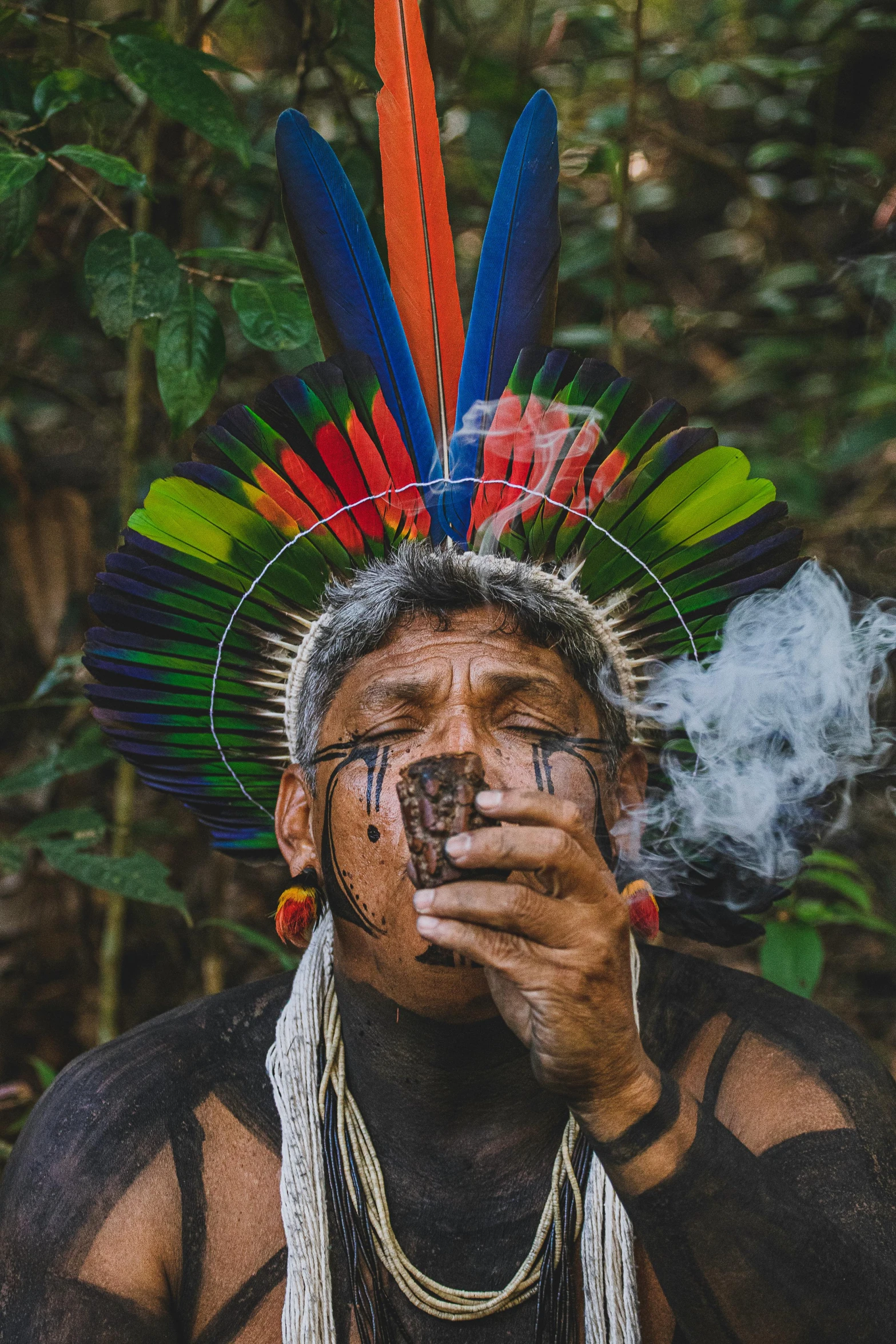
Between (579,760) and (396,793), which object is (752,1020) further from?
(396,793)

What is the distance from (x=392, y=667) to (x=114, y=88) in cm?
162

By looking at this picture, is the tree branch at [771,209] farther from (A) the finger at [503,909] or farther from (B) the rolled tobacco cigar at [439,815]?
(A) the finger at [503,909]

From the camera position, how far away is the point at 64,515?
150 inches

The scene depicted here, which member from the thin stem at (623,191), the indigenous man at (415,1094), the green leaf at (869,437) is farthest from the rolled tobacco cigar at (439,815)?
the green leaf at (869,437)

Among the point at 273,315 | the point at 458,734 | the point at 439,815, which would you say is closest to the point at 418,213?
the point at 273,315

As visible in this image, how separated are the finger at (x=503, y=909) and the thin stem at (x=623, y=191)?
92.5 inches

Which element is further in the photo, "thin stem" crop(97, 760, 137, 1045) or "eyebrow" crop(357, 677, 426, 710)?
"thin stem" crop(97, 760, 137, 1045)

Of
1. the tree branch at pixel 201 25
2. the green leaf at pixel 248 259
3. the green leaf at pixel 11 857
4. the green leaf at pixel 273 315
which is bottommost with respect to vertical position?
the green leaf at pixel 11 857

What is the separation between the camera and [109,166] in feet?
7.33

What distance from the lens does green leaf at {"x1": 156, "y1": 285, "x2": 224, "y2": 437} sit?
96.7 inches

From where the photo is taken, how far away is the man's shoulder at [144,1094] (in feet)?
6.57

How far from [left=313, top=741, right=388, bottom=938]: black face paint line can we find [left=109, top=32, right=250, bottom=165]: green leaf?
52.3 inches

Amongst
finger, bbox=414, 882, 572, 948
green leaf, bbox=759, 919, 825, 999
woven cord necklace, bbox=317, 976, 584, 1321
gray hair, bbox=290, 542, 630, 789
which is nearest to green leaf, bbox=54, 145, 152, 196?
gray hair, bbox=290, 542, 630, 789

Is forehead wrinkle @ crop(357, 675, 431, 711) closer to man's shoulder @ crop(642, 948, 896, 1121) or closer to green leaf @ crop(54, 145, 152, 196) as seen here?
man's shoulder @ crop(642, 948, 896, 1121)
